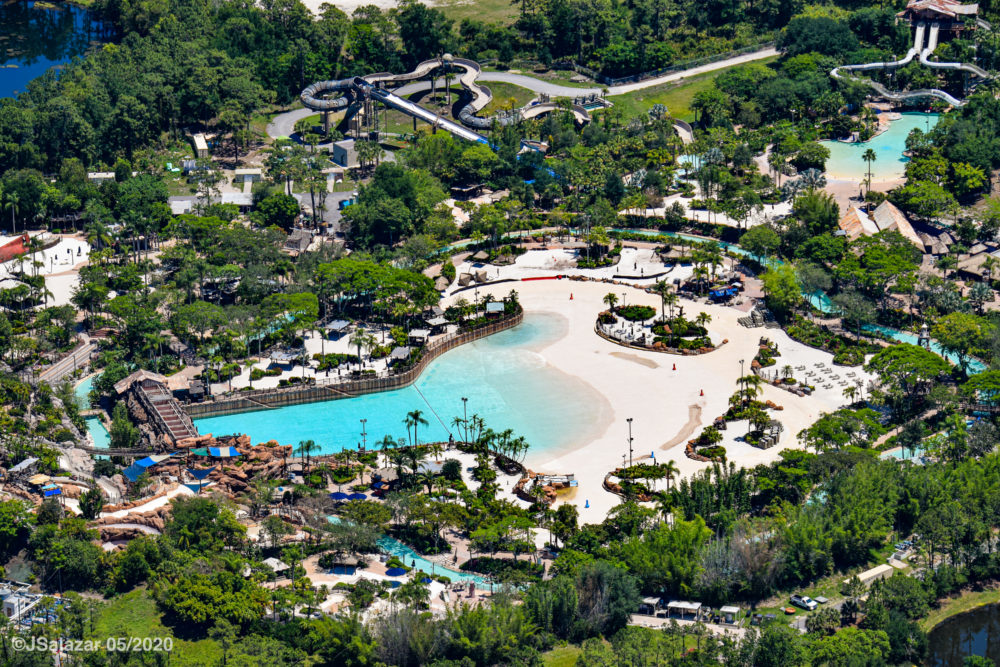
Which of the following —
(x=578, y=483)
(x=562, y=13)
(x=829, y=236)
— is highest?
(x=562, y=13)

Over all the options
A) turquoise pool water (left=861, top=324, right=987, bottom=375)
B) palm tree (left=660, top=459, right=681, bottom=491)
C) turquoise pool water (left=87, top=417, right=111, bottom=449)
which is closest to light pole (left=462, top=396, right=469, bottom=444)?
palm tree (left=660, top=459, right=681, bottom=491)

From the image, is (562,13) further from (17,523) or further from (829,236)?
(17,523)

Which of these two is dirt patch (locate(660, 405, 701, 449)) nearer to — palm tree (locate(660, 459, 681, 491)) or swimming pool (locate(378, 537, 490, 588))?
palm tree (locate(660, 459, 681, 491))

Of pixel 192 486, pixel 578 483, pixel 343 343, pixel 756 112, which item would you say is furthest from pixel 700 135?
pixel 192 486

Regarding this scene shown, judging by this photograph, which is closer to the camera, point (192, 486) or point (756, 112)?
point (192, 486)

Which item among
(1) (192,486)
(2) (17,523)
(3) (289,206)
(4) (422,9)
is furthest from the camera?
(4) (422,9)

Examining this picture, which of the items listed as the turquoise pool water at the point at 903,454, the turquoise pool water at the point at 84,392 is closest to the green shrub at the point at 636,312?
the turquoise pool water at the point at 903,454

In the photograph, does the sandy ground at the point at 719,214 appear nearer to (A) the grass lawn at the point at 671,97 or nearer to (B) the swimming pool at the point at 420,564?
(A) the grass lawn at the point at 671,97
